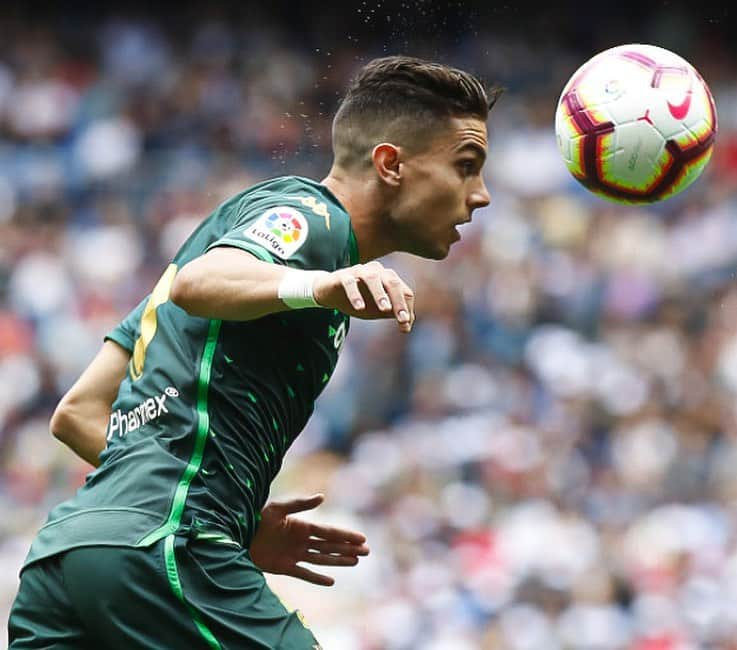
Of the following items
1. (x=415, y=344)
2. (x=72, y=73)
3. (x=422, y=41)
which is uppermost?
(x=72, y=73)

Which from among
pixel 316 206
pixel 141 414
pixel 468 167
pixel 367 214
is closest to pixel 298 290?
pixel 316 206

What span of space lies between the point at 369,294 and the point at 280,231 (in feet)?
1.45

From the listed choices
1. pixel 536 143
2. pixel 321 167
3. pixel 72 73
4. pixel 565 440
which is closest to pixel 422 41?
pixel 321 167

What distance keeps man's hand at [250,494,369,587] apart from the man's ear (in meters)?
0.97

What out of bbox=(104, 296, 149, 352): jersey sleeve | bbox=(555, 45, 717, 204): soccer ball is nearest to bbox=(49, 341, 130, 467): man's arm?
bbox=(104, 296, 149, 352): jersey sleeve

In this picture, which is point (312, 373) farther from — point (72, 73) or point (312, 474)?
point (72, 73)

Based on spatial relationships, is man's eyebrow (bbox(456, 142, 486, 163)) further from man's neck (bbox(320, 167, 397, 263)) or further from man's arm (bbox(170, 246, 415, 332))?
man's arm (bbox(170, 246, 415, 332))

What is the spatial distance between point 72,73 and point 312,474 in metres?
5.96

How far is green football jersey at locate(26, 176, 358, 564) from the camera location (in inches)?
135

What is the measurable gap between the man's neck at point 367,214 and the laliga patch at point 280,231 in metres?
0.44

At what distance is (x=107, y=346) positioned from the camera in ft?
13.5

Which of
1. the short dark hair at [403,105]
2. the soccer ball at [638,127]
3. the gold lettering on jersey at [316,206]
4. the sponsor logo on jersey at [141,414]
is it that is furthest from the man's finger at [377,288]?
the soccer ball at [638,127]

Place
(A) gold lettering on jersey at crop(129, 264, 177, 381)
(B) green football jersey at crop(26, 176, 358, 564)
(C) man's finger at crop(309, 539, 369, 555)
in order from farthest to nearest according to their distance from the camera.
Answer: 1. (C) man's finger at crop(309, 539, 369, 555)
2. (A) gold lettering on jersey at crop(129, 264, 177, 381)
3. (B) green football jersey at crop(26, 176, 358, 564)

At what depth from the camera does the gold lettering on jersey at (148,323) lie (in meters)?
3.72
